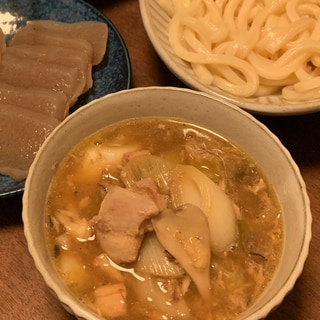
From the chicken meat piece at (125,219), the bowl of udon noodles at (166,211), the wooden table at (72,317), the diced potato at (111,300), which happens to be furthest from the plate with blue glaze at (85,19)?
the diced potato at (111,300)

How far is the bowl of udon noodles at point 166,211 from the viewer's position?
49.5 inches

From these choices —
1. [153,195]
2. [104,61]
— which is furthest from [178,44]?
[153,195]

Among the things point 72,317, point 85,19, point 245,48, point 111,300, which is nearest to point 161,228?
point 111,300

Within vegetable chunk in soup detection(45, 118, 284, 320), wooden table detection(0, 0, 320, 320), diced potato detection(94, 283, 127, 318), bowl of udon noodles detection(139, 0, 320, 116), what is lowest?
wooden table detection(0, 0, 320, 320)

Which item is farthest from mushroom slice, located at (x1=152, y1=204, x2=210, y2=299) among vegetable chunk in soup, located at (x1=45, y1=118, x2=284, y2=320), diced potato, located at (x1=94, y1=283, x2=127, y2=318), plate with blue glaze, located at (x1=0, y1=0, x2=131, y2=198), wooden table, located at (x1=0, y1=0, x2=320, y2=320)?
plate with blue glaze, located at (x1=0, y1=0, x2=131, y2=198)

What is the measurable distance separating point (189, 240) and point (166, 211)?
0.10m

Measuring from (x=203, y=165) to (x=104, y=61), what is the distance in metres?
0.69

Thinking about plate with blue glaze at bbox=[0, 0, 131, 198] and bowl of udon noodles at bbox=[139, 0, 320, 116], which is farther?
plate with blue glaze at bbox=[0, 0, 131, 198]

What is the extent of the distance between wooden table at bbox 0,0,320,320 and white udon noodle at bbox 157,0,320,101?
163 mm

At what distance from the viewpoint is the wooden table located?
5.04 feet

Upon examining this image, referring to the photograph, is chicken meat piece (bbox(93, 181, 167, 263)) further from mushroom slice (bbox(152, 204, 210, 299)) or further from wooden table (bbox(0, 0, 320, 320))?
wooden table (bbox(0, 0, 320, 320))

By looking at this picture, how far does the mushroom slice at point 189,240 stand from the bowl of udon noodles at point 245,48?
539 millimetres

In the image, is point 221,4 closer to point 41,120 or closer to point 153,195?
point 41,120

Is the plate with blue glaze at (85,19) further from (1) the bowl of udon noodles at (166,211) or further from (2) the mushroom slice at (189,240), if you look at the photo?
(2) the mushroom slice at (189,240)
